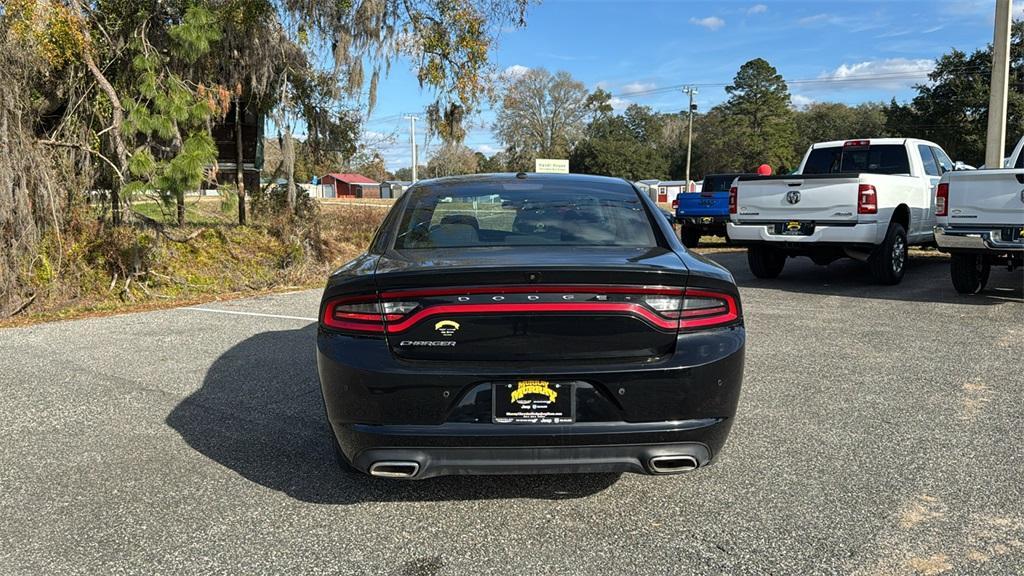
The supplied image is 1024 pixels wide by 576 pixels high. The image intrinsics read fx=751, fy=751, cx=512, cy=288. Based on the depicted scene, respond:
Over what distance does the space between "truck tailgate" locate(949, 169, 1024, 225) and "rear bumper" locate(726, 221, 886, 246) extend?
1061mm

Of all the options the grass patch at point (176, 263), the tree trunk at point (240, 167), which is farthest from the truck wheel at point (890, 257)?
the tree trunk at point (240, 167)

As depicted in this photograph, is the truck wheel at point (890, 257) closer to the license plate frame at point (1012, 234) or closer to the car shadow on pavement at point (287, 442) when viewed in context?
the license plate frame at point (1012, 234)

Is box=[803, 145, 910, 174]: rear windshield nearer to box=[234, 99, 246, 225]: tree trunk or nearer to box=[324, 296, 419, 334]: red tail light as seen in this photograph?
box=[324, 296, 419, 334]: red tail light

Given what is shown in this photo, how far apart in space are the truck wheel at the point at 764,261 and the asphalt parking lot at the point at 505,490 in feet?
17.4

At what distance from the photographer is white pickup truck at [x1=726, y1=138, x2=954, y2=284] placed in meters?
9.70

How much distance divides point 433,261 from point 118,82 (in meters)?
11.7

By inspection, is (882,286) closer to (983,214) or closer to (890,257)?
(890,257)

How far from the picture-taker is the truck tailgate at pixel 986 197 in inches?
325

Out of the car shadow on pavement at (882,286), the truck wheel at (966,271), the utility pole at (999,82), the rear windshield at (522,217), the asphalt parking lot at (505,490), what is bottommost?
the asphalt parking lot at (505,490)

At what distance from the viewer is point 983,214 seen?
335 inches

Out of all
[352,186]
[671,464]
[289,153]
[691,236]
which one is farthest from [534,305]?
[352,186]

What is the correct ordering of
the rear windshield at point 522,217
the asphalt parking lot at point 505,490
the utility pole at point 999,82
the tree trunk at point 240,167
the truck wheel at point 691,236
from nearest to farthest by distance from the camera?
the asphalt parking lot at point 505,490 < the rear windshield at point 522,217 < the utility pole at point 999,82 < the tree trunk at point 240,167 < the truck wheel at point 691,236

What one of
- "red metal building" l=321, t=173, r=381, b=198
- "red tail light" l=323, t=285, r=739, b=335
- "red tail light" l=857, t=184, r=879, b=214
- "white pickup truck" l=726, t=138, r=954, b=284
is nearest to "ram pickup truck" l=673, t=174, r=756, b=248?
"white pickup truck" l=726, t=138, r=954, b=284

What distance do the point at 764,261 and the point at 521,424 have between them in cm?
950
